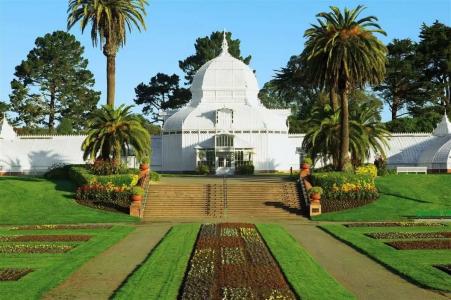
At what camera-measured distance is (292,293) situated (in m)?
18.5

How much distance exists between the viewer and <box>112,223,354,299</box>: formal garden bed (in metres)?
18.5

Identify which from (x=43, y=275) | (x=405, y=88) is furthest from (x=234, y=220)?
(x=405, y=88)

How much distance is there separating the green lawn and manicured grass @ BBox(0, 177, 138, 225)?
1470 centimetres

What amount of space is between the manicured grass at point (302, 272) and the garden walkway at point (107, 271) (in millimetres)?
5388

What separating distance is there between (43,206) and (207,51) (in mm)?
76564

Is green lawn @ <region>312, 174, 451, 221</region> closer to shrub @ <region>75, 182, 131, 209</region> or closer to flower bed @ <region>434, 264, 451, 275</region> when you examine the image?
shrub @ <region>75, 182, 131, 209</region>

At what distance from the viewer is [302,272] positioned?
21688 millimetres

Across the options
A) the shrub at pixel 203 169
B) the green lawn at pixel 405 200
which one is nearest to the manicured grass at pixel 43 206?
the green lawn at pixel 405 200

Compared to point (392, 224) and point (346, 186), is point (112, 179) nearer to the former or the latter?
point (346, 186)

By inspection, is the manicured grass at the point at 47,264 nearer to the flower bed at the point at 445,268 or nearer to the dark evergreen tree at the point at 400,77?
the flower bed at the point at 445,268

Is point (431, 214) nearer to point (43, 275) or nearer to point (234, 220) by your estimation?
point (234, 220)

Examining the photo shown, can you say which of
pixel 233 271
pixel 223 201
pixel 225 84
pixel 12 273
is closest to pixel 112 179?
pixel 223 201

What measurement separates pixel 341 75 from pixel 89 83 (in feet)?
255

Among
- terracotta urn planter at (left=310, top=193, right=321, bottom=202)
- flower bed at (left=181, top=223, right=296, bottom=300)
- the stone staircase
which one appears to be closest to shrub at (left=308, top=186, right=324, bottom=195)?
terracotta urn planter at (left=310, top=193, right=321, bottom=202)
